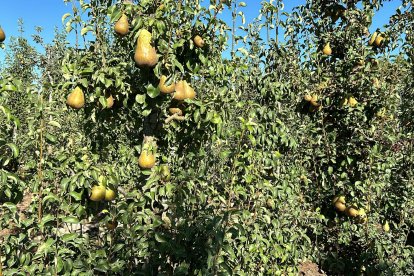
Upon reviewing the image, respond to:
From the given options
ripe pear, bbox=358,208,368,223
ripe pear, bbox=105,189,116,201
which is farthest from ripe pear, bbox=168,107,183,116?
ripe pear, bbox=358,208,368,223

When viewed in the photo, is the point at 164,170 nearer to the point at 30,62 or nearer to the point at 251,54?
the point at 251,54

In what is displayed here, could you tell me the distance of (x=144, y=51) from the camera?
2408mm

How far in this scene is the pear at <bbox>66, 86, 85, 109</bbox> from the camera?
103 inches

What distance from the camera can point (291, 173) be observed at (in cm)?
346

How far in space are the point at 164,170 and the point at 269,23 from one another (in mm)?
1920

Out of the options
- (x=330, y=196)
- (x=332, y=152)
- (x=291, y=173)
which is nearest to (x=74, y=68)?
(x=291, y=173)

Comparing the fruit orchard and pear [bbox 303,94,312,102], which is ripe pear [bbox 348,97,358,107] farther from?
pear [bbox 303,94,312,102]

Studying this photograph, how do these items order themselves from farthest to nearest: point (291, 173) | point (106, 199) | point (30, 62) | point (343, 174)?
point (30, 62)
point (343, 174)
point (291, 173)
point (106, 199)

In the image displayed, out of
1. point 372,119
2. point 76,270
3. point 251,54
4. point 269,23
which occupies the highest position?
point 269,23

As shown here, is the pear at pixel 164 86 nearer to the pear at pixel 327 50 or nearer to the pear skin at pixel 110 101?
the pear skin at pixel 110 101

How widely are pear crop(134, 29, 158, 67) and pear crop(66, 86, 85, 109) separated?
1.84ft

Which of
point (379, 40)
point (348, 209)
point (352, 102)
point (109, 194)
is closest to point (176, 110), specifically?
point (109, 194)

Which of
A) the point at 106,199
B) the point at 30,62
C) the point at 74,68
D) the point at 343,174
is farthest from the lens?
the point at 30,62

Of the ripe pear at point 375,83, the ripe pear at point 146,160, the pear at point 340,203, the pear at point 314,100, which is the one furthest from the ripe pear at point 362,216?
the ripe pear at point 146,160
